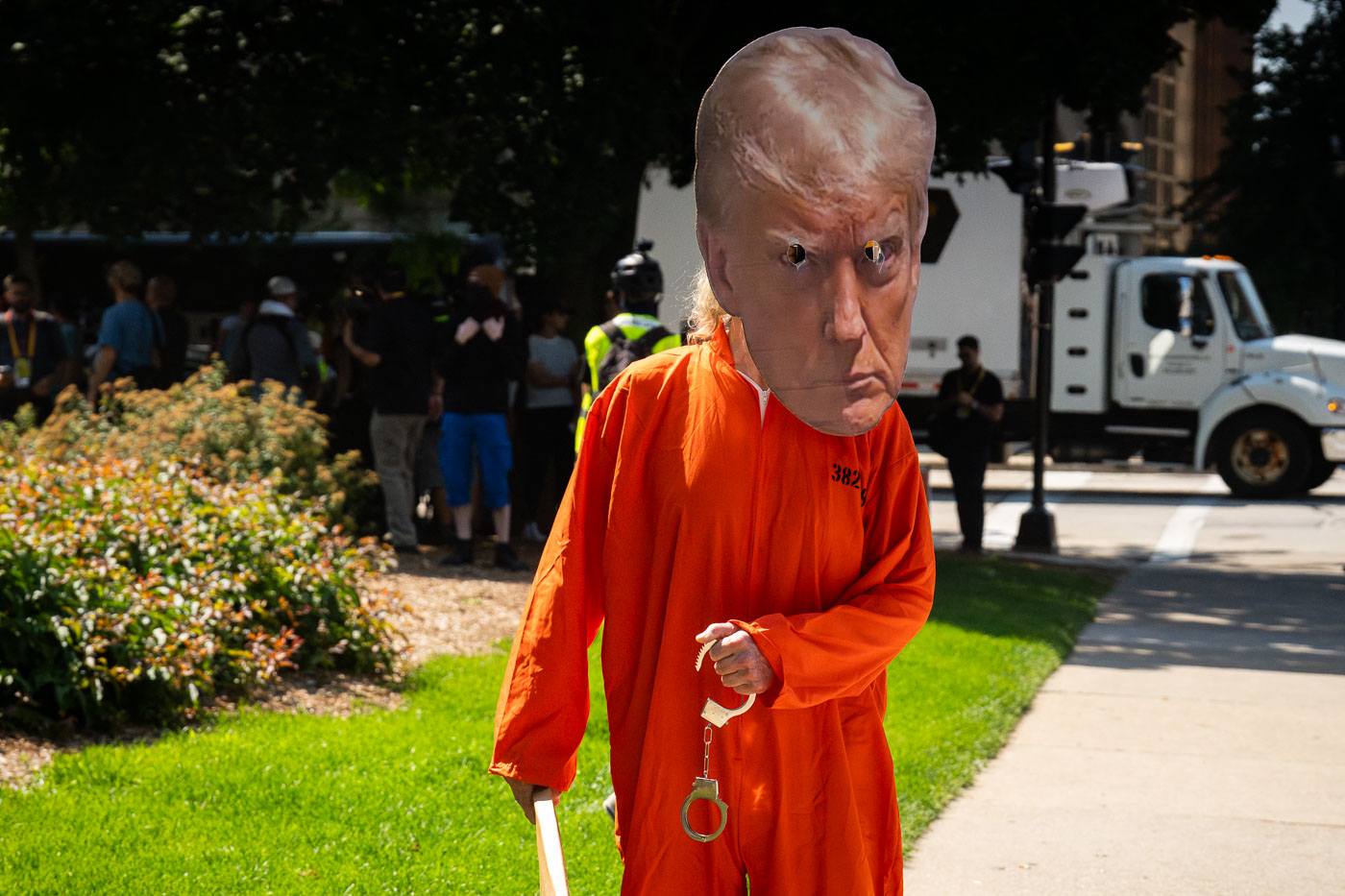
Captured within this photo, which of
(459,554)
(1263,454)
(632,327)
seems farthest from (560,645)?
(1263,454)

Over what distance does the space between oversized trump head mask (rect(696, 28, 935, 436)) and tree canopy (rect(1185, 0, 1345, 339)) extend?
33380mm

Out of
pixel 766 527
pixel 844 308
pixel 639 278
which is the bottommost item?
pixel 766 527

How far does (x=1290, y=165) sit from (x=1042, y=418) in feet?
81.0

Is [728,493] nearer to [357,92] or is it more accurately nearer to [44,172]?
[357,92]

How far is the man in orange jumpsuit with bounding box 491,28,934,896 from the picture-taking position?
94.1 inches

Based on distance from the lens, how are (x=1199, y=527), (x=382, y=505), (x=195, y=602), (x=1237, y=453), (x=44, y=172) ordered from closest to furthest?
(x=195, y=602)
(x=382, y=505)
(x=44, y=172)
(x=1199, y=527)
(x=1237, y=453)

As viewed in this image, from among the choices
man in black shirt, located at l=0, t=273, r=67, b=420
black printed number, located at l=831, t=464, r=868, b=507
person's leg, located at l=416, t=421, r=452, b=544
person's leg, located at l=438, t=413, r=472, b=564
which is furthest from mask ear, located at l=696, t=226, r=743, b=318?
man in black shirt, located at l=0, t=273, r=67, b=420

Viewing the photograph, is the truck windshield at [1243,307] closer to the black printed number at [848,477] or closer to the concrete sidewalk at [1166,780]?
the concrete sidewalk at [1166,780]

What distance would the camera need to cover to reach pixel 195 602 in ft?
20.1

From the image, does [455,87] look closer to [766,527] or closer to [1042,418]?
[1042,418]

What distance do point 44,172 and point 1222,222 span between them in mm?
30527

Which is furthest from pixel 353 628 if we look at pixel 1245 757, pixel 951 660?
pixel 1245 757

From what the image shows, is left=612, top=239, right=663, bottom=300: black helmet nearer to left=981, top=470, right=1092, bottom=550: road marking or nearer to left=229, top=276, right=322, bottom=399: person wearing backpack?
left=229, top=276, right=322, bottom=399: person wearing backpack

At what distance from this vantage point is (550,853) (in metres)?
2.53
